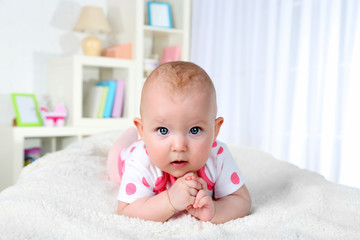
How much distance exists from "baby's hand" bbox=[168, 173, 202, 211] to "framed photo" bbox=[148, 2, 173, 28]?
2.72 m

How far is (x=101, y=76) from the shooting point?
3.58 m

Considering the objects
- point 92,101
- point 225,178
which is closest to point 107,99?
point 92,101

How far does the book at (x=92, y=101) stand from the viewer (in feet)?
10.6

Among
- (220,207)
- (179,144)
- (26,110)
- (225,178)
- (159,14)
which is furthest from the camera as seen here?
(159,14)

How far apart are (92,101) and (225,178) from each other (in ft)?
7.58

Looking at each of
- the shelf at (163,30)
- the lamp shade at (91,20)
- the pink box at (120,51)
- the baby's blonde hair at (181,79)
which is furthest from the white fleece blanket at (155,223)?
the shelf at (163,30)

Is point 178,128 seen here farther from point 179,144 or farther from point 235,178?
point 235,178

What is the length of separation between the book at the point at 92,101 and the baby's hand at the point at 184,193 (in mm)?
2350

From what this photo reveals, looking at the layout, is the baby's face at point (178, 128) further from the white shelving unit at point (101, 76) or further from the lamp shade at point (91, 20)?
the lamp shade at point (91, 20)

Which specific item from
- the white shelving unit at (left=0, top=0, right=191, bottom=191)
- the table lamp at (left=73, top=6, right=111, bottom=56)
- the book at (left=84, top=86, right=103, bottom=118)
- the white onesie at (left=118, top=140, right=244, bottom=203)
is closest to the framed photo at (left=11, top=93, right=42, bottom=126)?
the white shelving unit at (left=0, top=0, right=191, bottom=191)

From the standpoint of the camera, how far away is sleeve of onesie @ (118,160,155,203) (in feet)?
3.50

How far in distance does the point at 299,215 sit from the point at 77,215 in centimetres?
54

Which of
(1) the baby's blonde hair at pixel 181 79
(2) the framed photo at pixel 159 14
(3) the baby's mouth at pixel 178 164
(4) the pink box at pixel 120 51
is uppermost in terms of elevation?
(2) the framed photo at pixel 159 14

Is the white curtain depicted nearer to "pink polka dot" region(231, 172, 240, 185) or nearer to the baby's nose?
"pink polka dot" region(231, 172, 240, 185)
